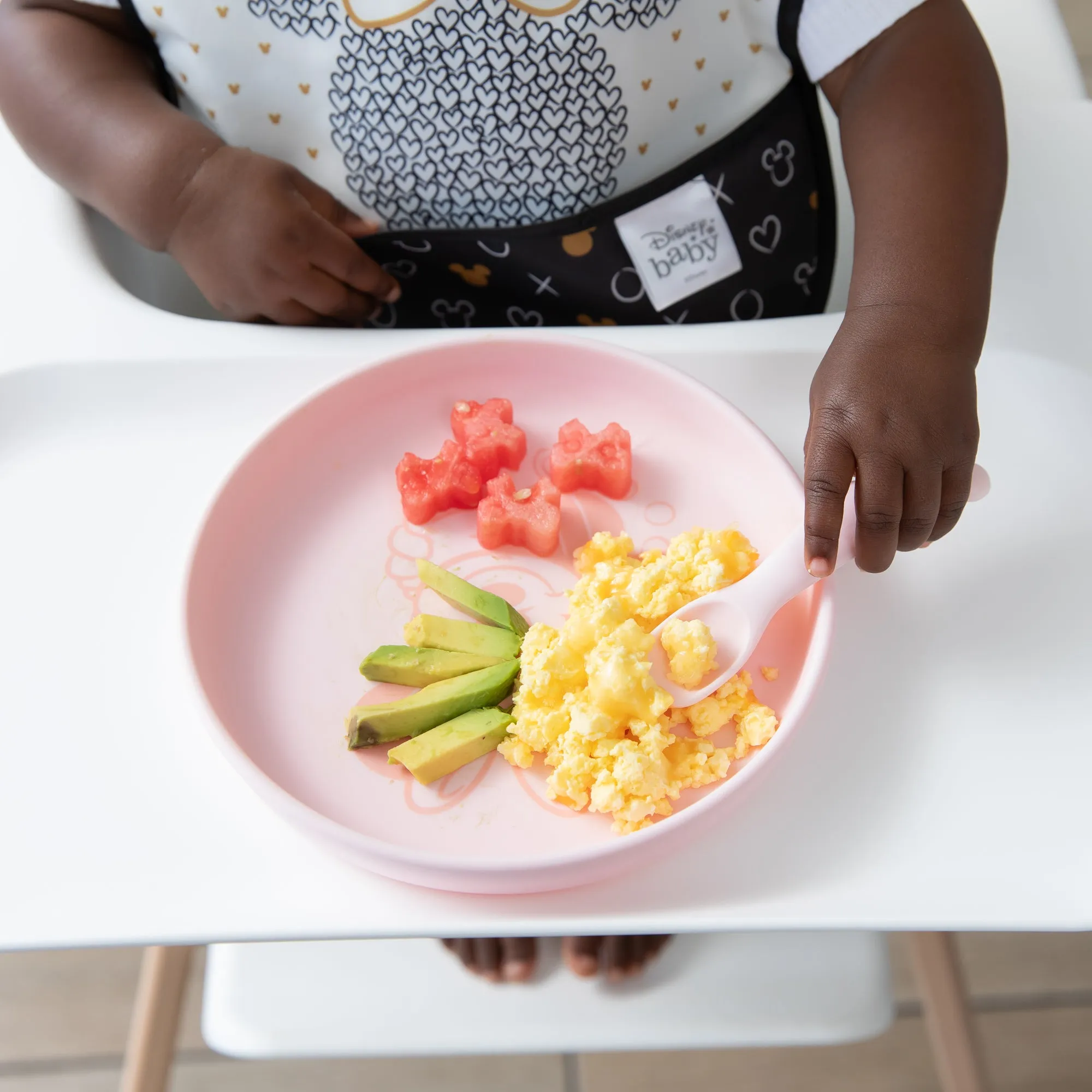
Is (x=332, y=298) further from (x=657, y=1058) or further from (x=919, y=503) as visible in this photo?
(x=657, y=1058)

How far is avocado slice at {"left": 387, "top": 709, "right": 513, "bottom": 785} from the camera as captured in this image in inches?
23.1

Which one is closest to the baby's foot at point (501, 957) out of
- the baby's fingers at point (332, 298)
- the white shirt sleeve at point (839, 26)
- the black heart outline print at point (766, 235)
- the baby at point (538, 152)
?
the baby at point (538, 152)

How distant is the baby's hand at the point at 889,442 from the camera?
1.99 ft

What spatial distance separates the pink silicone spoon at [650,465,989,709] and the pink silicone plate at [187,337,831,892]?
0.03 meters

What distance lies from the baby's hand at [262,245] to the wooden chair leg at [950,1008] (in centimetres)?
74

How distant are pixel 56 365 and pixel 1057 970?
48.4 inches

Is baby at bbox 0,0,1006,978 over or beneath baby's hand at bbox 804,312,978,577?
over

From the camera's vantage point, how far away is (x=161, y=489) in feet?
2.34

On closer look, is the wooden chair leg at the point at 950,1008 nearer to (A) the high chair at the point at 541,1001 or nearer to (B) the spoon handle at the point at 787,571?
(A) the high chair at the point at 541,1001

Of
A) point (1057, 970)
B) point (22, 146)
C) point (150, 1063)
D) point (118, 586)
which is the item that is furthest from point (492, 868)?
point (1057, 970)

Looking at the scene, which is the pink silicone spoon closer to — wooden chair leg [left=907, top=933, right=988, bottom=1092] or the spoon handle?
the spoon handle

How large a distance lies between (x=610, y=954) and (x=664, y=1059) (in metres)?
0.42

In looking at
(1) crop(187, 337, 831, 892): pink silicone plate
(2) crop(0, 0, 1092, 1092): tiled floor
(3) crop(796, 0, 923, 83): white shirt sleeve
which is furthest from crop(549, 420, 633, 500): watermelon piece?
(2) crop(0, 0, 1092, 1092): tiled floor

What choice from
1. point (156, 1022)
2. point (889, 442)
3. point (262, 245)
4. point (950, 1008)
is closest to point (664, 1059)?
point (950, 1008)
